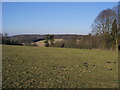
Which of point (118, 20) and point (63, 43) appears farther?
point (63, 43)

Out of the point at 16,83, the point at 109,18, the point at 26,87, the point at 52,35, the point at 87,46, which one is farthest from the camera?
the point at 52,35

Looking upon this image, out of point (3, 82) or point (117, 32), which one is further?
point (117, 32)

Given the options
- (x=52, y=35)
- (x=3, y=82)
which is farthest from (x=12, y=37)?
(x=3, y=82)

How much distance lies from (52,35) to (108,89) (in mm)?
49232

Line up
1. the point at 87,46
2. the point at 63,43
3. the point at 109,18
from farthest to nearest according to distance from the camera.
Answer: the point at 63,43, the point at 87,46, the point at 109,18

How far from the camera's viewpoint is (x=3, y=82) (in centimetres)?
540

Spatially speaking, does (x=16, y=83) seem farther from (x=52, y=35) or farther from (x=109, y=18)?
(x=52, y=35)

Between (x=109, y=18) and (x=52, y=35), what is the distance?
30031 mm

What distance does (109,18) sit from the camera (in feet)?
88.0

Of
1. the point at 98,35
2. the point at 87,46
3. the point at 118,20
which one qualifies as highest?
the point at 118,20

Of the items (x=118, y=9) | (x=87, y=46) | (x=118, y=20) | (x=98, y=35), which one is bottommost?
(x=87, y=46)

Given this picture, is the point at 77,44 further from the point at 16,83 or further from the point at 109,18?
the point at 16,83

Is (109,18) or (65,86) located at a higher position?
(109,18)

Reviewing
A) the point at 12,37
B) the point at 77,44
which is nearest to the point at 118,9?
the point at 77,44
